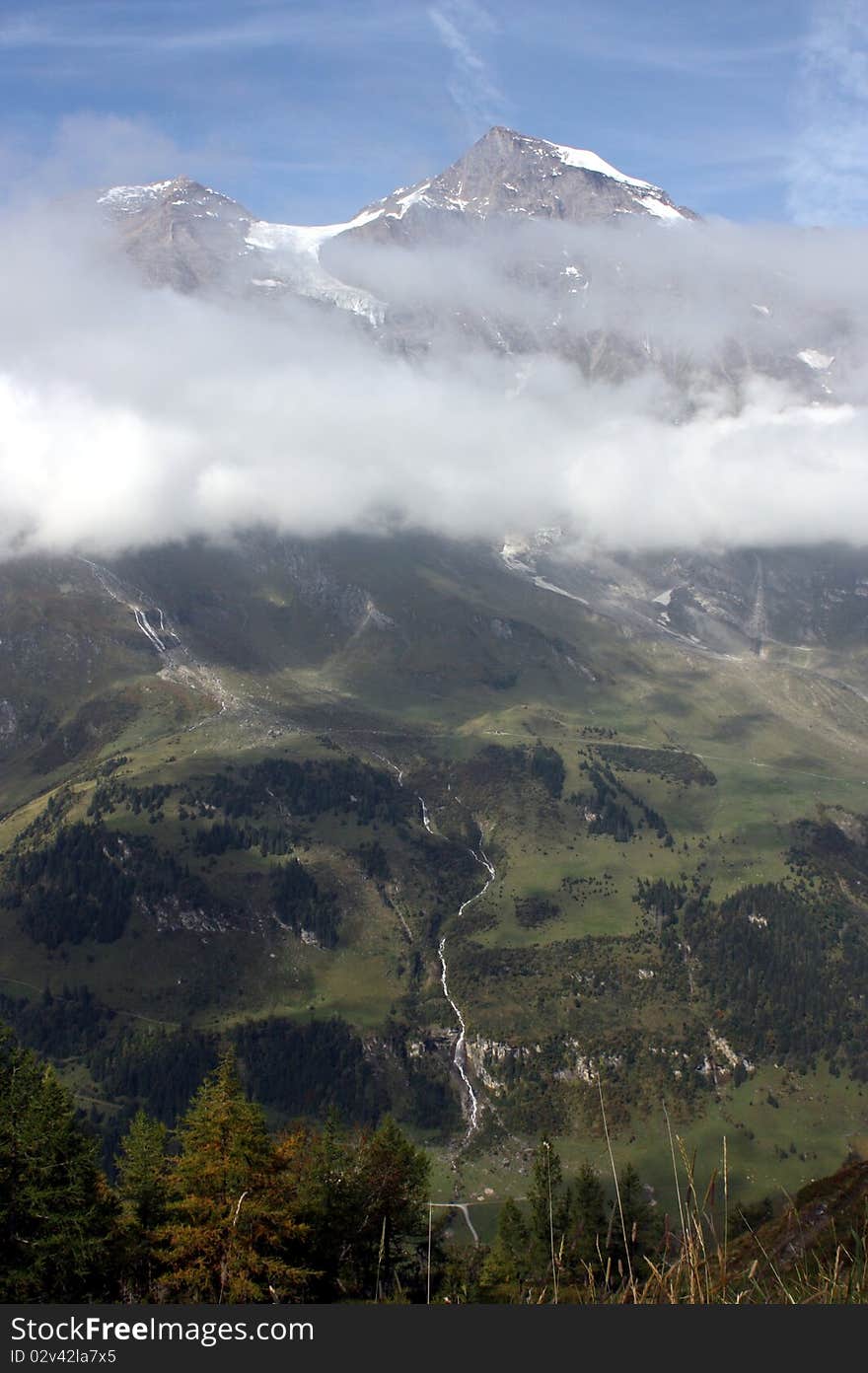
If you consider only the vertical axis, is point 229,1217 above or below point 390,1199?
above

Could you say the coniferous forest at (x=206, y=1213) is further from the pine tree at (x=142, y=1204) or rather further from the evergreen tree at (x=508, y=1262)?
the evergreen tree at (x=508, y=1262)

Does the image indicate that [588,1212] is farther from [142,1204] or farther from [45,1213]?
[45,1213]

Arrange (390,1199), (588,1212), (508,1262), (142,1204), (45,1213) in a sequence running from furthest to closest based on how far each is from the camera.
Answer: (588,1212) < (508,1262) < (390,1199) < (142,1204) < (45,1213)

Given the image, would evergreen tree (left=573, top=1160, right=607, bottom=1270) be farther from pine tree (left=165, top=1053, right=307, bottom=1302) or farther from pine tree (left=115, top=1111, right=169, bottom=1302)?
pine tree (left=165, top=1053, right=307, bottom=1302)

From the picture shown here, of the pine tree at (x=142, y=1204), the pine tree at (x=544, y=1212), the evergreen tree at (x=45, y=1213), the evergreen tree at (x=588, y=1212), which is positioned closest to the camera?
the evergreen tree at (x=45, y=1213)

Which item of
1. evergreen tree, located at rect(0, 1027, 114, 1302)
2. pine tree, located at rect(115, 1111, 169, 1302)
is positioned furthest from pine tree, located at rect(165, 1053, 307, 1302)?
evergreen tree, located at rect(0, 1027, 114, 1302)

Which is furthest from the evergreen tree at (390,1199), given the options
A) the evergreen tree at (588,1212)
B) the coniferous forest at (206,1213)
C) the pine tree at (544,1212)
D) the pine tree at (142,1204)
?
the evergreen tree at (588,1212)

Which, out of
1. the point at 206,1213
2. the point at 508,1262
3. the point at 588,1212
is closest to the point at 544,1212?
the point at 588,1212
